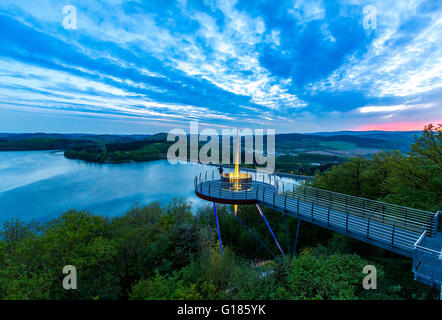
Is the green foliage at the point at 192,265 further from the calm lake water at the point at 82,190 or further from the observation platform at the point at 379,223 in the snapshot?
the calm lake water at the point at 82,190

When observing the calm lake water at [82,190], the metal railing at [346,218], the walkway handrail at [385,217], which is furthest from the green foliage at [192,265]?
the calm lake water at [82,190]

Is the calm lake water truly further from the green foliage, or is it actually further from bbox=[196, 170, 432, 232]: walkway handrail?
bbox=[196, 170, 432, 232]: walkway handrail

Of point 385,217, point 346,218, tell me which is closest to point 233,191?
point 346,218

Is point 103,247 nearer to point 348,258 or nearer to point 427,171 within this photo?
point 348,258

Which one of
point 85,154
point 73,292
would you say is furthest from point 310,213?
point 85,154

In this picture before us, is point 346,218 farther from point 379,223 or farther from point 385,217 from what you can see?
point 385,217

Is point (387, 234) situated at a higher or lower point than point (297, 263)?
higher

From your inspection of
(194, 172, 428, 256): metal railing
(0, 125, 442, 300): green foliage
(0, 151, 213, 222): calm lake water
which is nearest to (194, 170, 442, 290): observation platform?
(194, 172, 428, 256): metal railing
